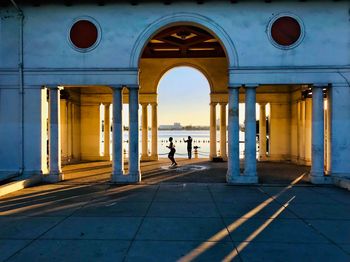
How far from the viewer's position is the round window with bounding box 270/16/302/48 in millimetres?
14164

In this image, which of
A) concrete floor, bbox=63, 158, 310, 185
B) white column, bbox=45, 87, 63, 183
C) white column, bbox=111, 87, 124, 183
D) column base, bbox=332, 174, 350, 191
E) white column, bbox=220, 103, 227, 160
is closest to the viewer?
column base, bbox=332, 174, 350, 191

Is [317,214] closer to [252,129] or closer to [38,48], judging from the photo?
[252,129]

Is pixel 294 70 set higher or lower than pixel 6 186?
higher

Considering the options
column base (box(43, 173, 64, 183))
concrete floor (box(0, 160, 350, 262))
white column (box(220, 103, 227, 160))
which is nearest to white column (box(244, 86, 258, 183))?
concrete floor (box(0, 160, 350, 262))

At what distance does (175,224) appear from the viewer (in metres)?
8.19

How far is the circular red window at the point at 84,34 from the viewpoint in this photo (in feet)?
47.4

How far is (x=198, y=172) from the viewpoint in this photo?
17.6 metres

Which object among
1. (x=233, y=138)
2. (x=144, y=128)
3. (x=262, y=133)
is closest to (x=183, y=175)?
(x=233, y=138)

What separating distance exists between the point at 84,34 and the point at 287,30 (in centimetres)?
888

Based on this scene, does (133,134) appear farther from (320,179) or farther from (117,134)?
(320,179)

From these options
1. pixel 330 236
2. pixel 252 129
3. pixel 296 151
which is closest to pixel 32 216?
pixel 330 236

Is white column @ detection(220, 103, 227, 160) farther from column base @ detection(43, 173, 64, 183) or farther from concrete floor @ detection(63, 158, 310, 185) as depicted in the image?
column base @ detection(43, 173, 64, 183)

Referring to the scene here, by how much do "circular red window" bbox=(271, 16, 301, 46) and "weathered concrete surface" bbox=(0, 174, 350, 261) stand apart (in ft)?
20.9

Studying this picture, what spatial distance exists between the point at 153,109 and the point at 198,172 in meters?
8.85
